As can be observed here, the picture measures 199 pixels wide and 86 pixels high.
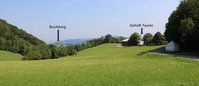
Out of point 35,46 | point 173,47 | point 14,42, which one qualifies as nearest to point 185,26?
point 173,47

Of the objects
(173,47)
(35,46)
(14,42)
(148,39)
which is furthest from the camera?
(14,42)

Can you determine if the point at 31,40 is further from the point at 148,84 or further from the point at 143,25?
the point at 148,84

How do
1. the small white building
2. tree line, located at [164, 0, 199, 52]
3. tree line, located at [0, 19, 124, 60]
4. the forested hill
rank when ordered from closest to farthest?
tree line, located at [164, 0, 199, 52]
the small white building
tree line, located at [0, 19, 124, 60]
the forested hill

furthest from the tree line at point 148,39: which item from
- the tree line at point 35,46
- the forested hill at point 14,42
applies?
the forested hill at point 14,42

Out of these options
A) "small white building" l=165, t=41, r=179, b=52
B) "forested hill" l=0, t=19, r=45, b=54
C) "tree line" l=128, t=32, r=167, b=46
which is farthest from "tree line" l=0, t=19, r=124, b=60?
"small white building" l=165, t=41, r=179, b=52

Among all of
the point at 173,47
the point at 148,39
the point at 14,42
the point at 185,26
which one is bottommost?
the point at 173,47

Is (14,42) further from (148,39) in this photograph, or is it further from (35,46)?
(148,39)

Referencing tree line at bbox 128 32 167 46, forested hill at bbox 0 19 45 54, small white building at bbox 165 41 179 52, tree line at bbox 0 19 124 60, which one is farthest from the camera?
forested hill at bbox 0 19 45 54

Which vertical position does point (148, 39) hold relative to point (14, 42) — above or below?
above

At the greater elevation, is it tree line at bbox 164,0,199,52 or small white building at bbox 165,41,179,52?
tree line at bbox 164,0,199,52

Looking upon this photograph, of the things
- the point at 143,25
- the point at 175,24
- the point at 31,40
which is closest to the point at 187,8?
the point at 175,24

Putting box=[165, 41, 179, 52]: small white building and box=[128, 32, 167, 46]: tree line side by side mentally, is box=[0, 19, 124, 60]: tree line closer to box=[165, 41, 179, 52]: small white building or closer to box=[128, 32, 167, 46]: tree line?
box=[128, 32, 167, 46]: tree line

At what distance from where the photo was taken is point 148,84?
2044 cm

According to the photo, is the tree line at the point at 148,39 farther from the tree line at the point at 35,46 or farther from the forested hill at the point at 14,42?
the forested hill at the point at 14,42
